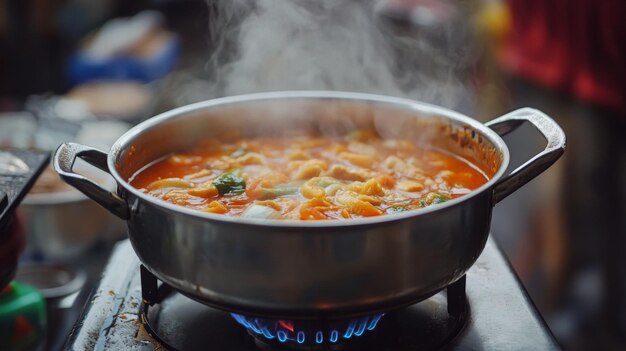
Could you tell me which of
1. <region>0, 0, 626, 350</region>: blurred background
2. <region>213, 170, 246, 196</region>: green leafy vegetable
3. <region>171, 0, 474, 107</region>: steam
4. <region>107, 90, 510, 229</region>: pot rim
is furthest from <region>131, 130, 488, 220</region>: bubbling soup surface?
<region>171, 0, 474, 107</region>: steam

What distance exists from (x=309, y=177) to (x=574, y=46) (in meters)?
2.22

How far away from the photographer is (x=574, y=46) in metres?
3.81

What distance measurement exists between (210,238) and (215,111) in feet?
2.90

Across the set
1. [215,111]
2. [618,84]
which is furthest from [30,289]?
[618,84]

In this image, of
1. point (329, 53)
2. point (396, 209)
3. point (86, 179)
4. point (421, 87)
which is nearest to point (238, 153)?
point (396, 209)

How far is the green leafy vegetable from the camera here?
7.06ft

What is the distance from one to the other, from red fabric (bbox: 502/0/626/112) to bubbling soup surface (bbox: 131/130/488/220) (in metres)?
1.59

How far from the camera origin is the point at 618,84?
354 centimetres

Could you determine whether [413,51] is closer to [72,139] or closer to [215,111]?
[72,139]

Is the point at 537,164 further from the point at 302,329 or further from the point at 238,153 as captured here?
the point at 238,153

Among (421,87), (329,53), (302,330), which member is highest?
(302,330)

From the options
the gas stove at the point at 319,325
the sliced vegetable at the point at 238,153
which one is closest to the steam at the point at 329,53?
the sliced vegetable at the point at 238,153

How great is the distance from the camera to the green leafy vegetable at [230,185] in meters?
2.15

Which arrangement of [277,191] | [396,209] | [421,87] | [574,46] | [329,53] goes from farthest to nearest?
[421,87]
[329,53]
[574,46]
[277,191]
[396,209]
